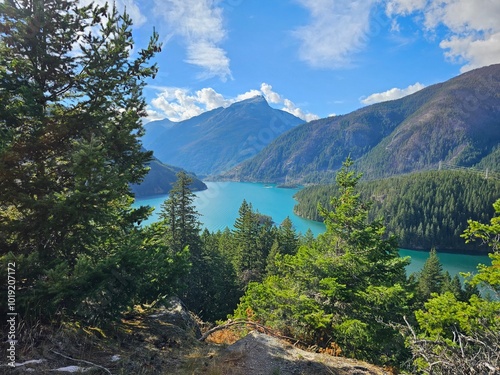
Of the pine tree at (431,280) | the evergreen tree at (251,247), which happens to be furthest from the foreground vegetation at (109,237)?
the pine tree at (431,280)

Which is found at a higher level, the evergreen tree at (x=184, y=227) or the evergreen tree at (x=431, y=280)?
the evergreen tree at (x=184, y=227)

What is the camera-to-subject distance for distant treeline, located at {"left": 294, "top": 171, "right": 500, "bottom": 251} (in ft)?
344

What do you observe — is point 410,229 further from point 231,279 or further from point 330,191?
point 231,279

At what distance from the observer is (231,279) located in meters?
33.1

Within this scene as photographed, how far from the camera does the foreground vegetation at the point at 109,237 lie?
5406mm

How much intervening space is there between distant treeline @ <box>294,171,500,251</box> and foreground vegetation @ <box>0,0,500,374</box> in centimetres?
9487

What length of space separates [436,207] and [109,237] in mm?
134886

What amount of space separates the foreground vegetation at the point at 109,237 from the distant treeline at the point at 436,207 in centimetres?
9487

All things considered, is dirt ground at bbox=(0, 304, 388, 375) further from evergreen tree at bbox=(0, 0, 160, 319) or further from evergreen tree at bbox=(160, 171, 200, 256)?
evergreen tree at bbox=(160, 171, 200, 256)

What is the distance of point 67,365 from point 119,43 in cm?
686

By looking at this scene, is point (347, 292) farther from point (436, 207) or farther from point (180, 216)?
point (436, 207)

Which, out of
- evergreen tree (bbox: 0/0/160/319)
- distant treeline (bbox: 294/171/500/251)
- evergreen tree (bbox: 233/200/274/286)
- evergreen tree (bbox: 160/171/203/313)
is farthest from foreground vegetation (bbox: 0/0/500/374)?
distant treeline (bbox: 294/171/500/251)

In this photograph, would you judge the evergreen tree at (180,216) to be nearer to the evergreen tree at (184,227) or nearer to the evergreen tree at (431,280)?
the evergreen tree at (184,227)

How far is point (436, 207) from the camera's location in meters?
117
